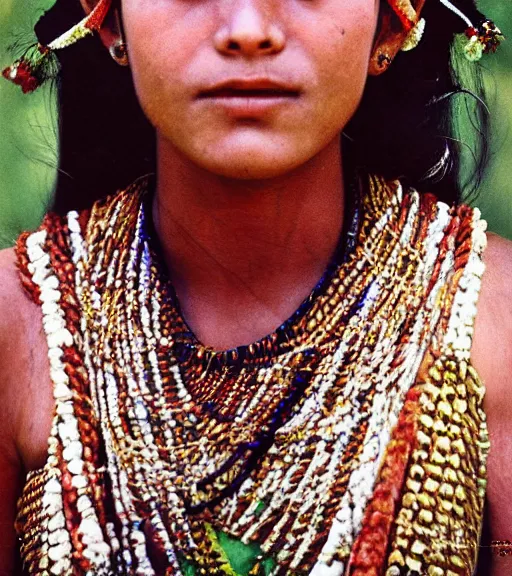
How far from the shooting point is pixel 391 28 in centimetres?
191

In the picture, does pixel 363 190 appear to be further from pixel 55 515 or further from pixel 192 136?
pixel 55 515

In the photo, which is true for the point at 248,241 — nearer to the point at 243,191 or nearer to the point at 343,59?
the point at 243,191

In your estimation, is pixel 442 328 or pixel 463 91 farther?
pixel 463 91

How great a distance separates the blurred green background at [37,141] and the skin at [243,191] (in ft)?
1.72

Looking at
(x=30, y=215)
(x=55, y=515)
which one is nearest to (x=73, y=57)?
(x=30, y=215)

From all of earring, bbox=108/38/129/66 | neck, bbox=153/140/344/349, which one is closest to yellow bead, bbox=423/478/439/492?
neck, bbox=153/140/344/349

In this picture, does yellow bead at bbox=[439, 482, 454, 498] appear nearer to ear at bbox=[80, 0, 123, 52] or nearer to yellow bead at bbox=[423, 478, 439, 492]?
yellow bead at bbox=[423, 478, 439, 492]

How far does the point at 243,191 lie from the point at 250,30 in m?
0.38

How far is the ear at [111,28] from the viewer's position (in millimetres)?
1894

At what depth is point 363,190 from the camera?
1.97 metres

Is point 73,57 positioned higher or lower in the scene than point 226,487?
higher

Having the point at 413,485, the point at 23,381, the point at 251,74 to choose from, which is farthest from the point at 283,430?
the point at 251,74

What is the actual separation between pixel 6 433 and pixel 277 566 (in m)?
0.55

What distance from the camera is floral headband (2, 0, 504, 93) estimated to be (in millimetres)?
1893
